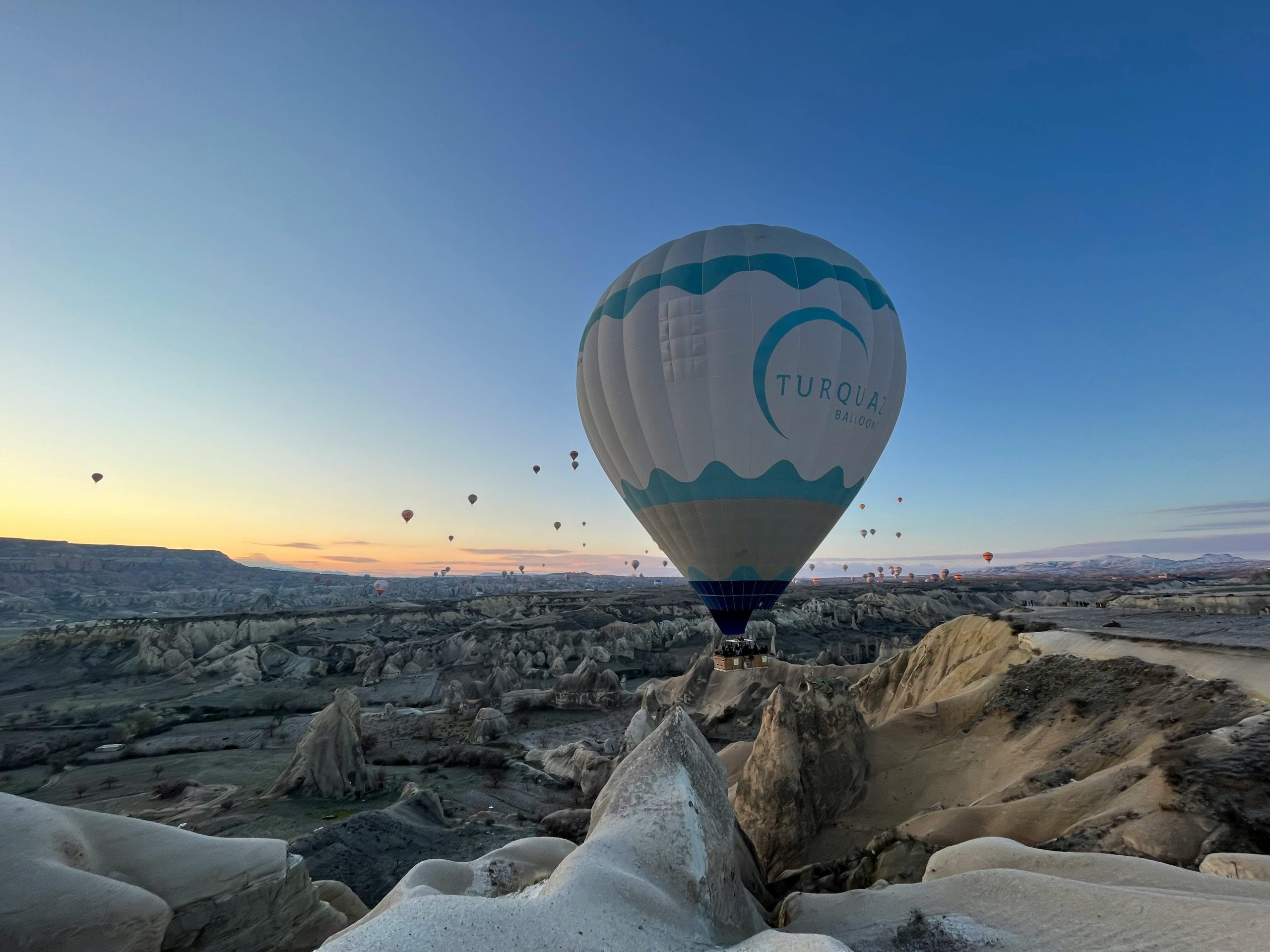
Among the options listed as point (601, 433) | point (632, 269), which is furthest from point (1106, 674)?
point (632, 269)

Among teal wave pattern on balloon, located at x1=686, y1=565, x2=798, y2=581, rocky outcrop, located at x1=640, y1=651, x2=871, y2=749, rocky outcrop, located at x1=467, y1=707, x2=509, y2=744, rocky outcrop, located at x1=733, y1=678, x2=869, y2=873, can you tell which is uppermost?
teal wave pattern on balloon, located at x1=686, y1=565, x2=798, y2=581

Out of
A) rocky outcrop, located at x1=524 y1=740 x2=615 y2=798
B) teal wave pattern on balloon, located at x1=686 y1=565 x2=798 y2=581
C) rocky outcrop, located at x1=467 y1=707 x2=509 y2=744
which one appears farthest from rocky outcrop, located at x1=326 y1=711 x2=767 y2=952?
rocky outcrop, located at x1=467 y1=707 x2=509 y2=744

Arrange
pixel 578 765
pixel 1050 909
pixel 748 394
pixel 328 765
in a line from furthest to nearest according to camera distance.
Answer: pixel 578 765 < pixel 328 765 < pixel 748 394 < pixel 1050 909

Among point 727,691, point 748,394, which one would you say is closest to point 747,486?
point 748,394

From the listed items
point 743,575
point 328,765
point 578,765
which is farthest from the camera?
point 578,765

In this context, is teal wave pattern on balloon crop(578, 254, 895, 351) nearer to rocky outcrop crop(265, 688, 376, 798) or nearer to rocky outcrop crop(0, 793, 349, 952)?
rocky outcrop crop(0, 793, 349, 952)

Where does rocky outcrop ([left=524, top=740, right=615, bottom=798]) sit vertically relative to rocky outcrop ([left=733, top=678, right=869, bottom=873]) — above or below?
below

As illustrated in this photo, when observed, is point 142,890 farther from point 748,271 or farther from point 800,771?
point 748,271
